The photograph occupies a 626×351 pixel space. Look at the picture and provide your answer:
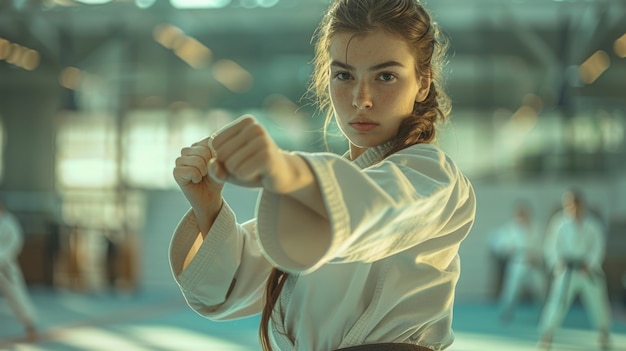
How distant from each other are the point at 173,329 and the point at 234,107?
9.37m

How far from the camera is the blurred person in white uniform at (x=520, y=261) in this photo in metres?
12.2

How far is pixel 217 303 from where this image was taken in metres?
1.54

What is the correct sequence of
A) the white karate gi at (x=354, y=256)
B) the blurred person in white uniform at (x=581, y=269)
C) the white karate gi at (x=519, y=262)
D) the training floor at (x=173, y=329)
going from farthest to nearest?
the white karate gi at (x=519, y=262) → the blurred person in white uniform at (x=581, y=269) → the training floor at (x=173, y=329) → the white karate gi at (x=354, y=256)

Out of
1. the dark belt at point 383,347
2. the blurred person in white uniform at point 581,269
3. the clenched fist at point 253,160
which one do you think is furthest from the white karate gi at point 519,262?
the clenched fist at point 253,160

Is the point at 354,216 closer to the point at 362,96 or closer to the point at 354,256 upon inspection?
the point at 354,256

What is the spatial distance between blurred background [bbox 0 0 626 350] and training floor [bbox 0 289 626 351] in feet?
7.34

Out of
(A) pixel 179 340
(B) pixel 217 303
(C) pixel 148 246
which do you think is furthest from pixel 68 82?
(B) pixel 217 303

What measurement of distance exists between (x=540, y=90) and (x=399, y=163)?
17907 millimetres

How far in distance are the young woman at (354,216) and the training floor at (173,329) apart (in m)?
7.15

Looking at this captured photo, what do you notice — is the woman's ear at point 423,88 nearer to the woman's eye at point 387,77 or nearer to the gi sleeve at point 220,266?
the woman's eye at point 387,77

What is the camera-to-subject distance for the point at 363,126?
137 centimetres

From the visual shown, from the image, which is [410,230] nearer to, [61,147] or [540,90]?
[540,90]

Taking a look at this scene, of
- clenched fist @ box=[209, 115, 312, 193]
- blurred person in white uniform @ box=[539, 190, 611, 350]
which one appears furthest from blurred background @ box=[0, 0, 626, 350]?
clenched fist @ box=[209, 115, 312, 193]

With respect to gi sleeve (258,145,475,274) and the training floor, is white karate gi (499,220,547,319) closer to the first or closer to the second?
the training floor
